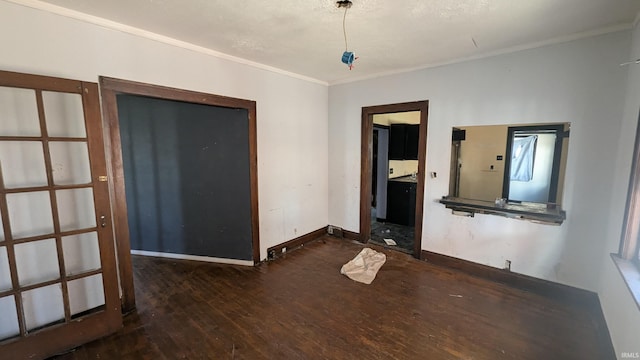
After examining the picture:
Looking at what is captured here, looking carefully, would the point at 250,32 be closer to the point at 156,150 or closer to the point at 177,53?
the point at 177,53

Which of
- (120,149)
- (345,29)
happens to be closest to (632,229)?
(345,29)

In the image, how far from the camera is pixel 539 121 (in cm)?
269

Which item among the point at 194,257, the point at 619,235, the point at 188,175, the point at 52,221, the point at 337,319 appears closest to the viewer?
the point at 52,221

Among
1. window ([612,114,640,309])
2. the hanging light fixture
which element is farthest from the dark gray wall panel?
window ([612,114,640,309])

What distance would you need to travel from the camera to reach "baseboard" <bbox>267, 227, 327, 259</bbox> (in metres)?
3.67

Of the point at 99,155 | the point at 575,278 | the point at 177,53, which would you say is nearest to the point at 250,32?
the point at 177,53

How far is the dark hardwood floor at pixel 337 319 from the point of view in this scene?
2.00 m

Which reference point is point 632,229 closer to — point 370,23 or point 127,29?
point 370,23

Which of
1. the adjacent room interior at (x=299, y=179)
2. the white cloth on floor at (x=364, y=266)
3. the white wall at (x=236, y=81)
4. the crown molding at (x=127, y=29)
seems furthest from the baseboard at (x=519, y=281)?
the crown molding at (x=127, y=29)

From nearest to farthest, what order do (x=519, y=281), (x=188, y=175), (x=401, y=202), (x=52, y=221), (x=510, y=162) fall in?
(x=52, y=221)
(x=519, y=281)
(x=510, y=162)
(x=188, y=175)
(x=401, y=202)

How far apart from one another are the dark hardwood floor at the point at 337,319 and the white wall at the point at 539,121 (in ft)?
1.37

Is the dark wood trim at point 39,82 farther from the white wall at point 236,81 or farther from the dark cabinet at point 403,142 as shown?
the dark cabinet at point 403,142

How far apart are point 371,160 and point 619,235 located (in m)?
2.68

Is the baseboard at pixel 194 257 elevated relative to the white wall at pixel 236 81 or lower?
lower
